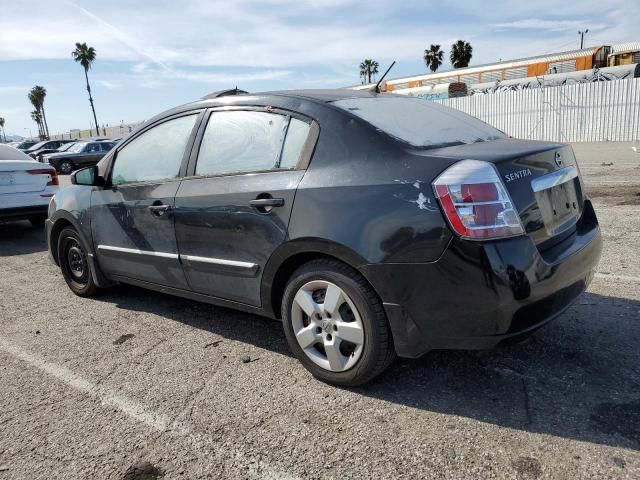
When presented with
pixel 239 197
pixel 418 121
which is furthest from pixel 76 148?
pixel 418 121

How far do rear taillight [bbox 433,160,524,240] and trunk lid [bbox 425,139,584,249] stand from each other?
0.22 ft

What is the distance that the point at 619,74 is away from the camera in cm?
2144

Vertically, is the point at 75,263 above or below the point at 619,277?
above

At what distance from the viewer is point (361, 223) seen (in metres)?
2.60

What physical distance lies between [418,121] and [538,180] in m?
0.84

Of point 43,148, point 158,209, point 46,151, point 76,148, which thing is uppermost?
point 158,209

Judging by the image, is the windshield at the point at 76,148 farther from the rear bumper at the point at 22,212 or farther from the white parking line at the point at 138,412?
the white parking line at the point at 138,412

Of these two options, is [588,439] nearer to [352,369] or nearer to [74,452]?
[352,369]

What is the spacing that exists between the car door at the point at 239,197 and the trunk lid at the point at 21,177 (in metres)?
5.54

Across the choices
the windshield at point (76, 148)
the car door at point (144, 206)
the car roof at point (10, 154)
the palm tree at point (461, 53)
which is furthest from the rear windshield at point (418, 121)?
the palm tree at point (461, 53)

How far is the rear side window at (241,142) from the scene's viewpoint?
3148mm

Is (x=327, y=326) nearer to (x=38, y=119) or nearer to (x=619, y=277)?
(x=619, y=277)

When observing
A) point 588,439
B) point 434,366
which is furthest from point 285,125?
point 588,439

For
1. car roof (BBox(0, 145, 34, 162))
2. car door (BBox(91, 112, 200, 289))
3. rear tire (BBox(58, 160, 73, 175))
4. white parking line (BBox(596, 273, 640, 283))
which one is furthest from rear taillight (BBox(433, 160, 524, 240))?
rear tire (BBox(58, 160, 73, 175))
